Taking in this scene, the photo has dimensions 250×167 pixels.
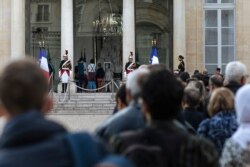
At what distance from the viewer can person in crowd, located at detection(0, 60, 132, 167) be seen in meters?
2.50

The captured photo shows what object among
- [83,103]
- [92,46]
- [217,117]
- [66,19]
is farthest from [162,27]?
[217,117]

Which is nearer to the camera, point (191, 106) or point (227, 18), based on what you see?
point (191, 106)

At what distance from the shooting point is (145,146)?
316 cm

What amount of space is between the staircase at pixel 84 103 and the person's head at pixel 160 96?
20192mm

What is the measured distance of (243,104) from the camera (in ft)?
15.5

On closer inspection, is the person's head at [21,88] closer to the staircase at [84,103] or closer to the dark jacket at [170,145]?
the dark jacket at [170,145]

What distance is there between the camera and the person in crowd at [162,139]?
3137mm

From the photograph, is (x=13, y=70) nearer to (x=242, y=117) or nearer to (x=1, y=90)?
(x=1, y=90)

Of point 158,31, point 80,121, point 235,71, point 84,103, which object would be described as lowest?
point 80,121

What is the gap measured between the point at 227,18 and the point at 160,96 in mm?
26370

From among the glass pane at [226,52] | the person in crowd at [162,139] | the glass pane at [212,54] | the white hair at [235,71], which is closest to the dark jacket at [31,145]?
the person in crowd at [162,139]

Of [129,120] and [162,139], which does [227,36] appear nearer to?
[129,120]

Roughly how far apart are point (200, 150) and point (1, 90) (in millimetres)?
1154

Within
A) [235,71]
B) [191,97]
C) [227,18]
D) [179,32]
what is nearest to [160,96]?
[191,97]
